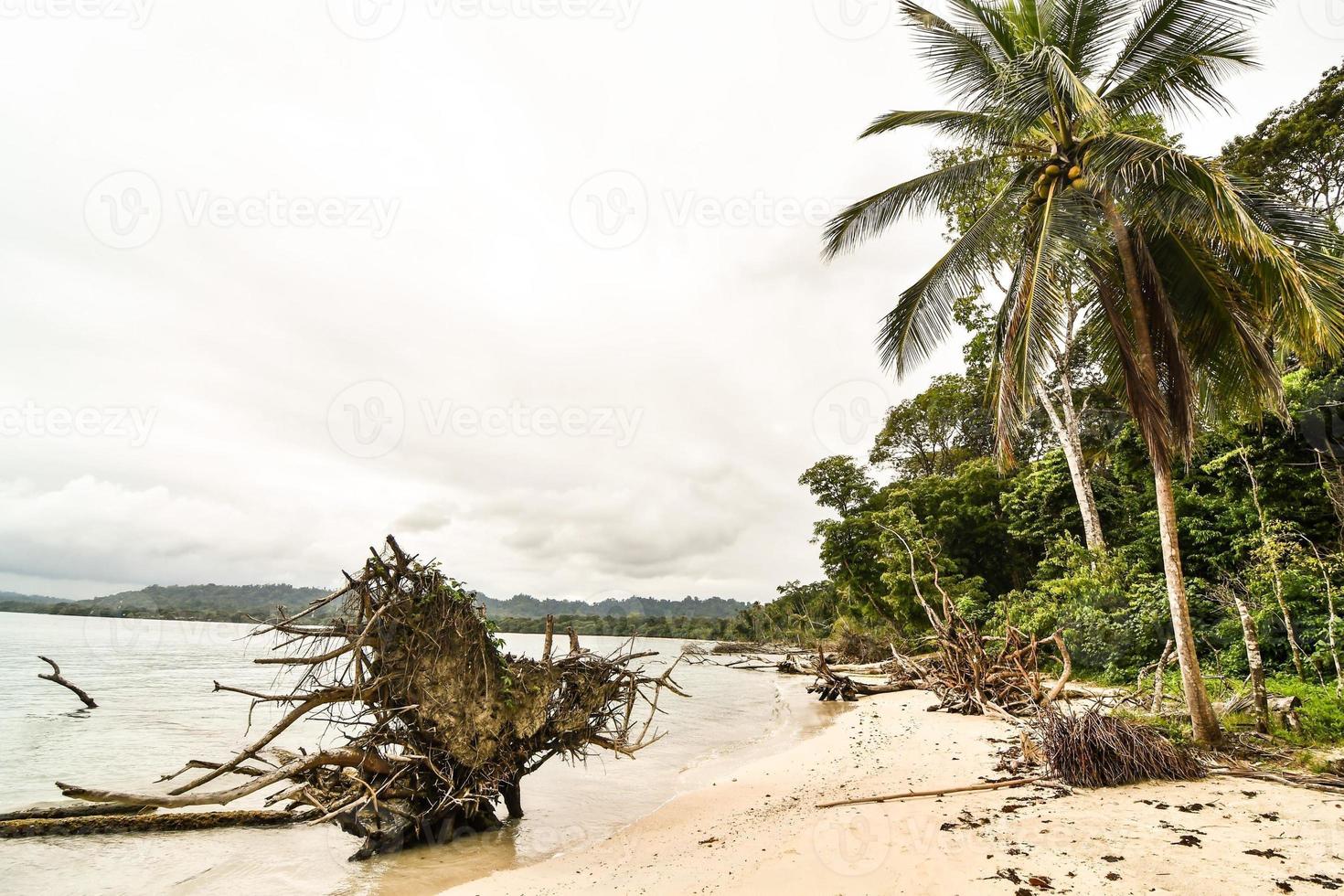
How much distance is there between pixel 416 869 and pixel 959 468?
88.3 ft

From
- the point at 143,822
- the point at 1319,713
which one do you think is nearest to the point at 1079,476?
the point at 1319,713

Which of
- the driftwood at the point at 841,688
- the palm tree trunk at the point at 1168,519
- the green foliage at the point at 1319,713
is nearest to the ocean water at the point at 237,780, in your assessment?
the driftwood at the point at 841,688

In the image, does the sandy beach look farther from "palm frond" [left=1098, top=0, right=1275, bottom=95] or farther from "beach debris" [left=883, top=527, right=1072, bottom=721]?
"palm frond" [left=1098, top=0, right=1275, bottom=95]

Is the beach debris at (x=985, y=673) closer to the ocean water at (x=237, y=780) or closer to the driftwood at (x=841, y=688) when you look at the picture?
the ocean water at (x=237, y=780)

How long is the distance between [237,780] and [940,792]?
12.2 metres

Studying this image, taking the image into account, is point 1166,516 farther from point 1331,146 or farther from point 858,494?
point 858,494

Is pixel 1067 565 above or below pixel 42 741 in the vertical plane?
above

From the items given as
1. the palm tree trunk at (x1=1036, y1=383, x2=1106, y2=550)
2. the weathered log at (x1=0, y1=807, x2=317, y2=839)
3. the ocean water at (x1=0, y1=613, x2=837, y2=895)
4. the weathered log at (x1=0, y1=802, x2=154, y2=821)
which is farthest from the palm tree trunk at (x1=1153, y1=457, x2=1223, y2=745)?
the weathered log at (x1=0, y1=802, x2=154, y2=821)

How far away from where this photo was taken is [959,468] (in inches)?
1113

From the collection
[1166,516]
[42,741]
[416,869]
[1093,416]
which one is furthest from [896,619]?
[42,741]

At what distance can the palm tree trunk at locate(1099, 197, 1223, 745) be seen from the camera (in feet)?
23.5

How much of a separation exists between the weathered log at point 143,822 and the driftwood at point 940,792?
22.4 ft

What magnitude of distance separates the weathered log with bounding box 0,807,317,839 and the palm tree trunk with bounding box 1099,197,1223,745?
10.9 m

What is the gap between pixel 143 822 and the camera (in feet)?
26.7
